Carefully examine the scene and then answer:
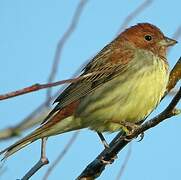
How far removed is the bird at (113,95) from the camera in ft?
18.6

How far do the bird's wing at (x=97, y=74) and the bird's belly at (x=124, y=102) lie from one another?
0.15 m

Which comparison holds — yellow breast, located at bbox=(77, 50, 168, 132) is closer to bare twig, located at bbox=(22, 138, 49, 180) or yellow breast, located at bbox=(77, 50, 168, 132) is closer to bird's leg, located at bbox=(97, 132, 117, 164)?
bird's leg, located at bbox=(97, 132, 117, 164)

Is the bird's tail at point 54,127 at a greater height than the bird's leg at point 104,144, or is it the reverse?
the bird's tail at point 54,127

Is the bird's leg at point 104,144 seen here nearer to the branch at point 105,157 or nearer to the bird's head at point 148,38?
the branch at point 105,157

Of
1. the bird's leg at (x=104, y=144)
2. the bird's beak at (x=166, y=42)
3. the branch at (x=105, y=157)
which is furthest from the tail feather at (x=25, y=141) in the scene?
the bird's beak at (x=166, y=42)

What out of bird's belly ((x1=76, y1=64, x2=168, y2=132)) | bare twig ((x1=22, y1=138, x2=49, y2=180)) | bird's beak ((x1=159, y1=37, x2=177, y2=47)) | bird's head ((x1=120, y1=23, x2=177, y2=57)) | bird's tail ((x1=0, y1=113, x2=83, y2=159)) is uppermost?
bird's head ((x1=120, y1=23, x2=177, y2=57))

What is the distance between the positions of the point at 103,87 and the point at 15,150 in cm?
200

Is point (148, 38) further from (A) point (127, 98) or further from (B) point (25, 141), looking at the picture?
(B) point (25, 141)

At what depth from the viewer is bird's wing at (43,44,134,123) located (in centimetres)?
609

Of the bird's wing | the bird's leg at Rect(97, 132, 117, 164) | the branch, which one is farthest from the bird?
the branch

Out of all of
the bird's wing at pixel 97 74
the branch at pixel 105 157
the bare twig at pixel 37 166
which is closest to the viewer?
the bare twig at pixel 37 166

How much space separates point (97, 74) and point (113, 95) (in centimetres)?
53

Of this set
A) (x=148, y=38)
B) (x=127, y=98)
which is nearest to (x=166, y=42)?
(x=148, y=38)

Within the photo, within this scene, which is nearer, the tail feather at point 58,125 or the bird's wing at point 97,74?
the tail feather at point 58,125
